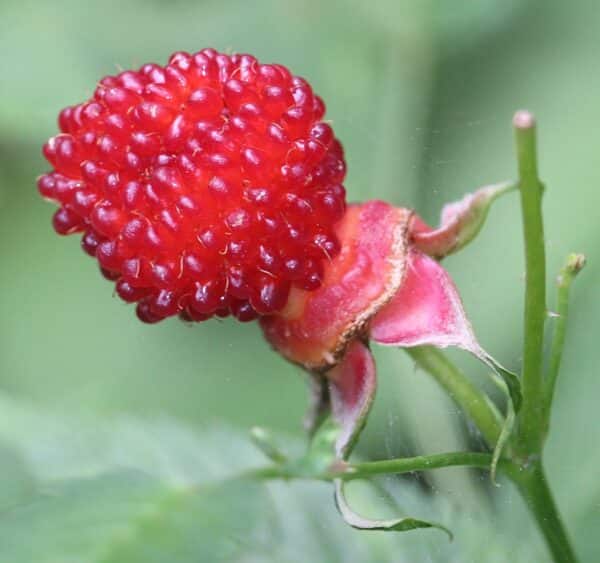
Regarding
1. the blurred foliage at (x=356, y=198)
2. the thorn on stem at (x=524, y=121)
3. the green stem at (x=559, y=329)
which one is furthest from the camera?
the blurred foliage at (x=356, y=198)

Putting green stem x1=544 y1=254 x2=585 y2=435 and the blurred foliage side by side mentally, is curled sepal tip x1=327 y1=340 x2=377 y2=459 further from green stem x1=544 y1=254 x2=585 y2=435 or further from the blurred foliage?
the blurred foliage

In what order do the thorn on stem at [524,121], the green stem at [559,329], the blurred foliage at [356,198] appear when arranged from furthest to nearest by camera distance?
the blurred foliage at [356,198], the green stem at [559,329], the thorn on stem at [524,121]

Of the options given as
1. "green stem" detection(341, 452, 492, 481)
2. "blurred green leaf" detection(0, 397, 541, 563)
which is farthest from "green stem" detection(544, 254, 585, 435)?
"blurred green leaf" detection(0, 397, 541, 563)

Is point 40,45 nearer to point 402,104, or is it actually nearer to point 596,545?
point 402,104

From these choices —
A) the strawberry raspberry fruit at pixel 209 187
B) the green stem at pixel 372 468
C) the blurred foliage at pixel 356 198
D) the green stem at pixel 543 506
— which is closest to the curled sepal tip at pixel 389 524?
the green stem at pixel 372 468

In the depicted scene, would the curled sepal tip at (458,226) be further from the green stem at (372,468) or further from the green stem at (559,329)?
the green stem at (372,468)

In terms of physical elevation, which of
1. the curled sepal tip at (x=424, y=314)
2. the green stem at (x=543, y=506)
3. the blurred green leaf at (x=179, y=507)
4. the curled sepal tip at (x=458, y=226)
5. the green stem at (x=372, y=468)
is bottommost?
the blurred green leaf at (x=179, y=507)

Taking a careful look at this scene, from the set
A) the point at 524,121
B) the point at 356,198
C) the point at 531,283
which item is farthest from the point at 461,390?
the point at 356,198

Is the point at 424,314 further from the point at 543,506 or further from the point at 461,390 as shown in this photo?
the point at 543,506
